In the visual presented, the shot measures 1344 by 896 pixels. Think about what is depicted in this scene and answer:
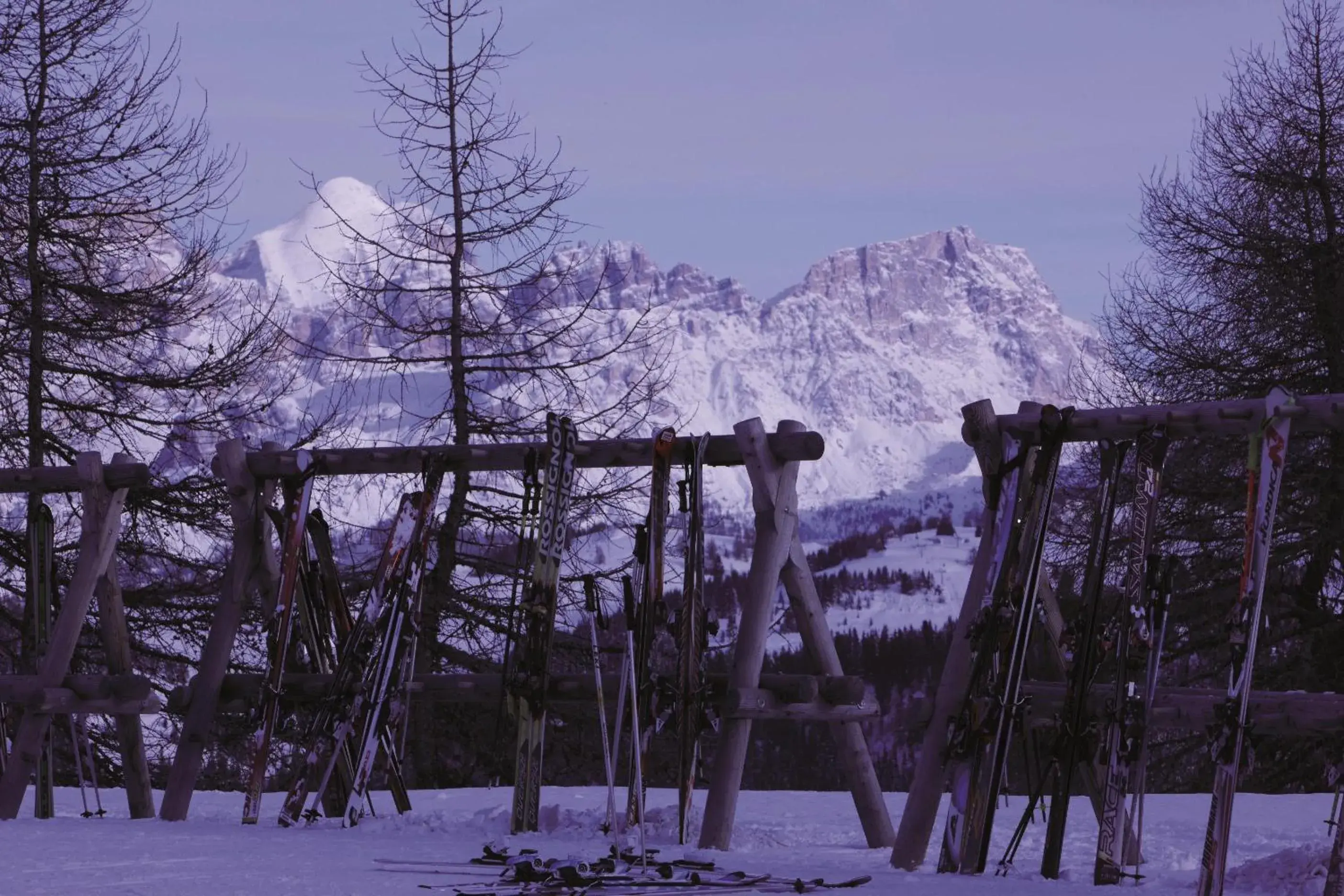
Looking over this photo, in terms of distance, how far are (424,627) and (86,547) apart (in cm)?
651

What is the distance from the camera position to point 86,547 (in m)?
6.70

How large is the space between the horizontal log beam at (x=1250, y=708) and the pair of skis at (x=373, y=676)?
2.60 m

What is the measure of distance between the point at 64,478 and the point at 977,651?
4141 millimetres

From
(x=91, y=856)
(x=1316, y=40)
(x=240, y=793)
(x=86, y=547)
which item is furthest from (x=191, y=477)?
(x=1316, y=40)

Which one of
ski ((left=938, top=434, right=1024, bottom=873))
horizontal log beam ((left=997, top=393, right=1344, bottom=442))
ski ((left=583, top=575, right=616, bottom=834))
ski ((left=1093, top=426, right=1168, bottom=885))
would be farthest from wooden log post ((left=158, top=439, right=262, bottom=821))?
ski ((left=1093, top=426, right=1168, bottom=885))

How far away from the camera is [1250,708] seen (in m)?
4.93

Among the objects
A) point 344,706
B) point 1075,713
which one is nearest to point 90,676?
point 344,706

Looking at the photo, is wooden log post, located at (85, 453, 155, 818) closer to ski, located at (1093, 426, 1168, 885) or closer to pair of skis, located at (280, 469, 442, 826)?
pair of skis, located at (280, 469, 442, 826)

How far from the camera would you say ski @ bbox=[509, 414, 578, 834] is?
232 inches

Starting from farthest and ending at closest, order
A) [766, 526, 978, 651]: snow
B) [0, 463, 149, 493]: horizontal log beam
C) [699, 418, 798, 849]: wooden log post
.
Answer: [766, 526, 978, 651]: snow < [0, 463, 149, 493]: horizontal log beam < [699, 418, 798, 849]: wooden log post

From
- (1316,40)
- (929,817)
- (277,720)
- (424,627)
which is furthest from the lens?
(1316,40)

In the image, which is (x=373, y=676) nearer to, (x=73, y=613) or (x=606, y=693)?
(x=606, y=693)

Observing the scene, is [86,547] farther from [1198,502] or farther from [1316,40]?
[1316,40]

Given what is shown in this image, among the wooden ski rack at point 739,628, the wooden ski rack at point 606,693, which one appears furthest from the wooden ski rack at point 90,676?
the wooden ski rack at point 739,628
